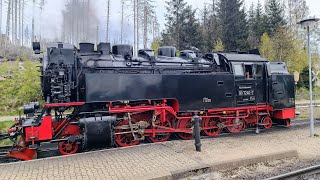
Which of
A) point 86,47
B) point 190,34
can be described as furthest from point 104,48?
point 190,34

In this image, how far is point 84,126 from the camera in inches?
298

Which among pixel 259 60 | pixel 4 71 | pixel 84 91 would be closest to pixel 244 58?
pixel 259 60

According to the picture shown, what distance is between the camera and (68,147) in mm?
7938

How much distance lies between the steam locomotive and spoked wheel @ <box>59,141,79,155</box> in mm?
26

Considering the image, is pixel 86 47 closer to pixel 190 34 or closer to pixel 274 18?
pixel 190 34

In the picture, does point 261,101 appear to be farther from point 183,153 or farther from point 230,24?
point 230,24

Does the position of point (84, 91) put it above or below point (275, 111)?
above

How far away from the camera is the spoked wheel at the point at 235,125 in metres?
10.6

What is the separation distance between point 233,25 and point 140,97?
28.7 meters

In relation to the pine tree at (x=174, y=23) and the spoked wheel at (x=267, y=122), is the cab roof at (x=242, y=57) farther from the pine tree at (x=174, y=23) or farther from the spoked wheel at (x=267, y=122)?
the pine tree at (x=174, y=23)

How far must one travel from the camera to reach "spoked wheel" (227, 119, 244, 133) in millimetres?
10609

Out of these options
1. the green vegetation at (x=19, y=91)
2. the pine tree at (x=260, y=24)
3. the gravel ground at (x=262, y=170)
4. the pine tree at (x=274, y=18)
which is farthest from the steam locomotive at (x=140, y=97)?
the pine tree at (x=260, y=24)

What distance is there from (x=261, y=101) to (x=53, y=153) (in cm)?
772

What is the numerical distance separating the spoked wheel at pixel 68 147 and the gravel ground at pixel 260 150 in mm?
2710
